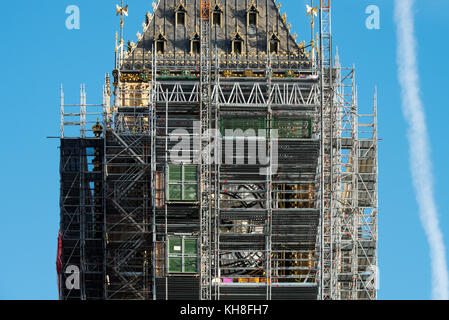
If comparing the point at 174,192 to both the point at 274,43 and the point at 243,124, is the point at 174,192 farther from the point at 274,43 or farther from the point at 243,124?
the point at 274,43

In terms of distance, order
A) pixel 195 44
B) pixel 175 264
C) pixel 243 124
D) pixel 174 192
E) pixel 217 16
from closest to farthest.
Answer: pixel 175 264, pixel 174 192, pixel 243 124, pixel 195 44, pixel 217 16

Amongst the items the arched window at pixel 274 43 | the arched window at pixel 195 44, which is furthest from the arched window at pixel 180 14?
the arched window at pixel 274 43

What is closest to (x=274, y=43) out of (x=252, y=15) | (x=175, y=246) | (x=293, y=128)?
(x=252, y=15)

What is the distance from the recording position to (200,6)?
115m

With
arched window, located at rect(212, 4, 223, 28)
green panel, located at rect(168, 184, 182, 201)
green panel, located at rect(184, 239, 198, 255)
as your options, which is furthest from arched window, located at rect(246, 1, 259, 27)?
green panel, located at rect(184, 239, 198, 255)

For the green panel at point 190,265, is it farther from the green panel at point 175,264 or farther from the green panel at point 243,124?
the green panel at point 243,124

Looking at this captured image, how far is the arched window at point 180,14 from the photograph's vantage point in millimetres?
121062

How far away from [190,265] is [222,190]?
6699 millimetres

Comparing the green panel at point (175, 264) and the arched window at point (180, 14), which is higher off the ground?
the arched window at point (180, 14)

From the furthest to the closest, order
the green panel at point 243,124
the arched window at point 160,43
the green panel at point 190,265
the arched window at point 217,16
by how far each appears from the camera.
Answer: the arched window at point 217,16 < the arched window at point 160,43 < the green panel at point 243,124 < the green panel at point 190,265

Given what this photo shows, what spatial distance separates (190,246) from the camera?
10150 centimetres

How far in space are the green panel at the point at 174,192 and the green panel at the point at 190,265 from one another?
478cm

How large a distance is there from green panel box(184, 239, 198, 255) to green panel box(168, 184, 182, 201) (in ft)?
11.0
